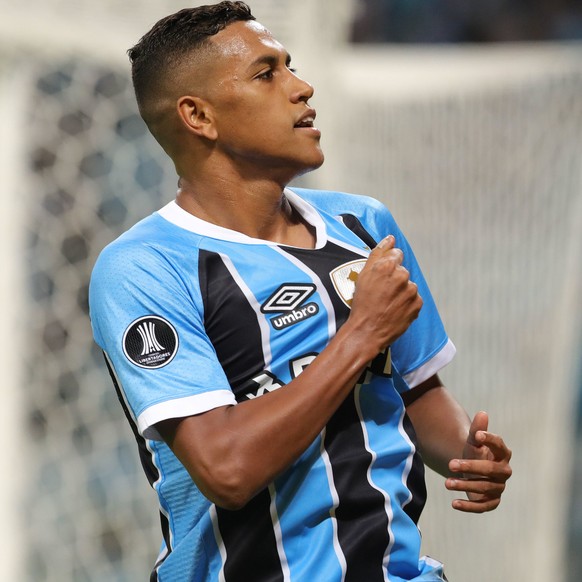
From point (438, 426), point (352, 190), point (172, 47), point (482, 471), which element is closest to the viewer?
point (482, 471)

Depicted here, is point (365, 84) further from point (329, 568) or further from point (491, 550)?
point (329, 568)

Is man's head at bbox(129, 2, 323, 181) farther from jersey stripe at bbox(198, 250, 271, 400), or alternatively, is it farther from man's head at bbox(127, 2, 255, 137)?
jersey stripe at bbox(198, 250, 271, 400)

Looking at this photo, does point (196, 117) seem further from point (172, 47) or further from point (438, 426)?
point (438, 426)

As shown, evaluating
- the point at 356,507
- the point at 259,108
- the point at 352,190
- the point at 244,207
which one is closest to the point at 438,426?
the point at 356,507

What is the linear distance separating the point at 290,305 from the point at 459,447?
47 centimetres

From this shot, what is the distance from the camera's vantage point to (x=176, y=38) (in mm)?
1985

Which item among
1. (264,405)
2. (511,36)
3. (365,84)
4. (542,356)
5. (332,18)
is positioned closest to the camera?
(264,405)

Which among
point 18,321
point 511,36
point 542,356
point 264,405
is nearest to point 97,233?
point 18,321

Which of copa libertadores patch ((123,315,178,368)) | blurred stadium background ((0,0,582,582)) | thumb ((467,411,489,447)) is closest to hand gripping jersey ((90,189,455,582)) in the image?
copa libertadores patch ((123,315,178,368))

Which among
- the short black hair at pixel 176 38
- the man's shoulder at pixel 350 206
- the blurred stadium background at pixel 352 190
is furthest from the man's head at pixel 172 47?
the blurred stadium background at pixel 352 190

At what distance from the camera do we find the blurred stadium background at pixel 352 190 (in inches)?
151

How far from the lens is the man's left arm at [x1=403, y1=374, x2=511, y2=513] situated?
74.1 inches

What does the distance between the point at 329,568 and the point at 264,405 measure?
31cm

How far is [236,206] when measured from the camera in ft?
6.47
